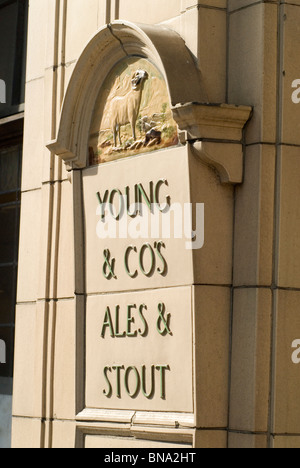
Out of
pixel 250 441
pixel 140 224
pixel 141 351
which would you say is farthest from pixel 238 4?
pixel 250 441

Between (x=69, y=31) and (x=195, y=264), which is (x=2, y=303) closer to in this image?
(x=69, y=31)

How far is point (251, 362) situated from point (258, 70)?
213cm

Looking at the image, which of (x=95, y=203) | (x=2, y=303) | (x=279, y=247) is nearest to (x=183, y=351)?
(x=279, y=247)

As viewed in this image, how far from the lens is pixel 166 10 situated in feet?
30.9

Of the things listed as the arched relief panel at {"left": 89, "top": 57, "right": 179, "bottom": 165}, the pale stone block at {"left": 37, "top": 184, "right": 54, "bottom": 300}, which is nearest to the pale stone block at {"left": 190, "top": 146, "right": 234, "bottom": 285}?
the arched relief panel at {"left": 89, "top": 57, "right": 179, "bottom": 165}

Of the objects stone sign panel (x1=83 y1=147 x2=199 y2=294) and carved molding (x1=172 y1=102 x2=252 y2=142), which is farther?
Result: stone sign panel (x1=83 y1=147 x2=199 y2=294)

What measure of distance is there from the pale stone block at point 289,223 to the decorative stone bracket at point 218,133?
34cm

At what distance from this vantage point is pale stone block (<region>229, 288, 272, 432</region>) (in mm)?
8289

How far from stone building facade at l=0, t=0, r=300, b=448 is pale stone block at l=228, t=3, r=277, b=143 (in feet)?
0.04

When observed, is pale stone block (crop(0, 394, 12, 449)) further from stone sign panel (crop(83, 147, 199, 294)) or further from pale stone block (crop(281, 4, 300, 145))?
pale stone block (crop(281, 4, 300, 145))

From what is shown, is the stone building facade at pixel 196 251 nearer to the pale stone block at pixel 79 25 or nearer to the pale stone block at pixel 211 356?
the pale stone block at pixel 211 356

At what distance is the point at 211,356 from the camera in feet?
27.9

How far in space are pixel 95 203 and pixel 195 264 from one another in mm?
1484
